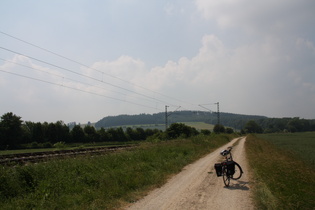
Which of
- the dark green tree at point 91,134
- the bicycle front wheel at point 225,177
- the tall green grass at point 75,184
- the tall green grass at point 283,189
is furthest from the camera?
the dark green tree at point 91,134

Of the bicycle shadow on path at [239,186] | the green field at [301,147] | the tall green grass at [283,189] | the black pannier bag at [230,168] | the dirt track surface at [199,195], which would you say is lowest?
the green field at [301,147]

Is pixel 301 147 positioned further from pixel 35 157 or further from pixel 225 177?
pixel 35 157

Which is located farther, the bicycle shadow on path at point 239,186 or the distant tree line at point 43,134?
the distant tree line at point 43,134

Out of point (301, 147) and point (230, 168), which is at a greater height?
point (230, 168)

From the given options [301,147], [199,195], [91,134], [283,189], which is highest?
[91,134]

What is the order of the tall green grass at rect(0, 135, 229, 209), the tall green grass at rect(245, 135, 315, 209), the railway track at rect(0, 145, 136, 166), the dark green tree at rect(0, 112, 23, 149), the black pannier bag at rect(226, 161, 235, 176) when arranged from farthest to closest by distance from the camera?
1. the dark green tree at rect(0, 112, 23, 149)
2. the railway track at rect(0, 145, 136, 166)
3. the black pannier bag at rect(226, 161, 235, 176)
4. the tall green grass at rect(0, 135, 229, 209)
5. the tall green grass at rect(245, 135, 315, 209)

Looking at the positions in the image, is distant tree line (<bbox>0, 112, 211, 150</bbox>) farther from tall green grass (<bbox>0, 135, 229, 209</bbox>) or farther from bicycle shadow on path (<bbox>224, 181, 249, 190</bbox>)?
bicycle shadow on path (<bbox>224, 181, 249, 190</bbox>)

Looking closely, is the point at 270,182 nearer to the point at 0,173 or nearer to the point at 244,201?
the point at 244,201

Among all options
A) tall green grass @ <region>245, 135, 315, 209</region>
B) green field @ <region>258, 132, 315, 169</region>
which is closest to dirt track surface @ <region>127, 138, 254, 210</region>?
tall green grass @ <region>245, 135, 315, 209</region>

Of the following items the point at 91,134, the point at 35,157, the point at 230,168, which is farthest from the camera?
the point at 91,134

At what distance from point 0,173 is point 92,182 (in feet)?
11.9

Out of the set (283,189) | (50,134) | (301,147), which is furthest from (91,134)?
(283,189)

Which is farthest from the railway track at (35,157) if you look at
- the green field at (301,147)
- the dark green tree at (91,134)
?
the dark green tree at (91,134)

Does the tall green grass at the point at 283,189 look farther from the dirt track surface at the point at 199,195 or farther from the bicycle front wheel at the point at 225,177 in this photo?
the bicycle front wheel at the point at 225,177
